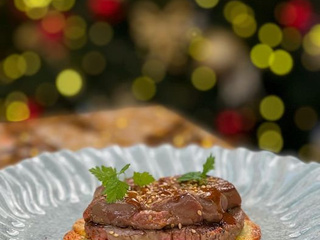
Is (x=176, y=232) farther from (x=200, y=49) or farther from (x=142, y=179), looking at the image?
(x=200, y=49)

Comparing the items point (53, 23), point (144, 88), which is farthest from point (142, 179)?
point (53, 23)

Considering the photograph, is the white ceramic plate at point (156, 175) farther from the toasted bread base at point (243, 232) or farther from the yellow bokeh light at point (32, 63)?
the yellow bokeh light at point (32, 63)

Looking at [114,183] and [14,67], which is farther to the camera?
[14,67]

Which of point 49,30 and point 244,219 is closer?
point 244,219

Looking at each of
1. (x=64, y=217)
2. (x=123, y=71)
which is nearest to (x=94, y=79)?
(x=123, y=71)

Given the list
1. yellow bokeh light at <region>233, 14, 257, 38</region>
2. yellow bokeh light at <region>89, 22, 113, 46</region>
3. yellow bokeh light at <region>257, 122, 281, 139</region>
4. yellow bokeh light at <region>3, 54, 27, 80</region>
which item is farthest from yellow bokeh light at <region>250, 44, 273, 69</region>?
yellow bokeh light at <region>3, 54, 27, 80</region>

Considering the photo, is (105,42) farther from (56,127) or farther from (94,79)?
(56,127)

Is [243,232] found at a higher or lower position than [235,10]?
lower
